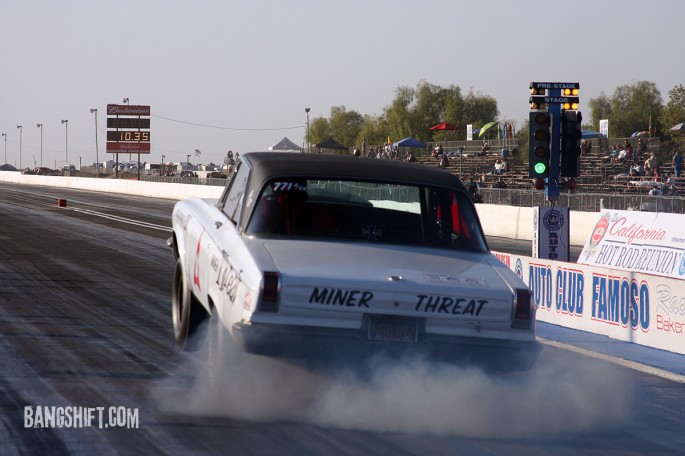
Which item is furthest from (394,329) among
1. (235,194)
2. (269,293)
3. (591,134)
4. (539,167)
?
(591,134)

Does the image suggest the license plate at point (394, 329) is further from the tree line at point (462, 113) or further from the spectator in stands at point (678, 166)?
the tree line at point (462, 113)

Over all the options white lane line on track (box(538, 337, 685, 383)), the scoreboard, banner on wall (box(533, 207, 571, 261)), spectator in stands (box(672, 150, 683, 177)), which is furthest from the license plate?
the scoreboard

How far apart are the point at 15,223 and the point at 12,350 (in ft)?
71.6

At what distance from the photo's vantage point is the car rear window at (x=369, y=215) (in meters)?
6.82

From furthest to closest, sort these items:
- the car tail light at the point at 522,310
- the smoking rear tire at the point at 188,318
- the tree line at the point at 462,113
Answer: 1. the tree line at the point at 462,113
2. the smoking rear tire at the point at 188,318
3. the car tail light at the point at 522,310

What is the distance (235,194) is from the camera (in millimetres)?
7594

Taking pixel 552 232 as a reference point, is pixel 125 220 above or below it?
below

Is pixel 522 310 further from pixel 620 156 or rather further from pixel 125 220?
pixel 620 156

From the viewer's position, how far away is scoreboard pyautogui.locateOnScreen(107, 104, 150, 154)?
3474 inches

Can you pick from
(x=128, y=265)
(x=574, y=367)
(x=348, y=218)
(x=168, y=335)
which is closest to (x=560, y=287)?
(x=574, y=367)

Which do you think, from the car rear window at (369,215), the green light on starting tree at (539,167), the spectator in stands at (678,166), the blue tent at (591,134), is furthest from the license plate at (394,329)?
the blue tent at (591,134)

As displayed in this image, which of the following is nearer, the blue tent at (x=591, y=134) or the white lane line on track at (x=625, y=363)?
the white lane line on track at (x=625, y=363)

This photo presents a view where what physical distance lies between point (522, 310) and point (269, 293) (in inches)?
62.5

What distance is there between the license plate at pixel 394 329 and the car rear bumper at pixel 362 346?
0.03 meters
